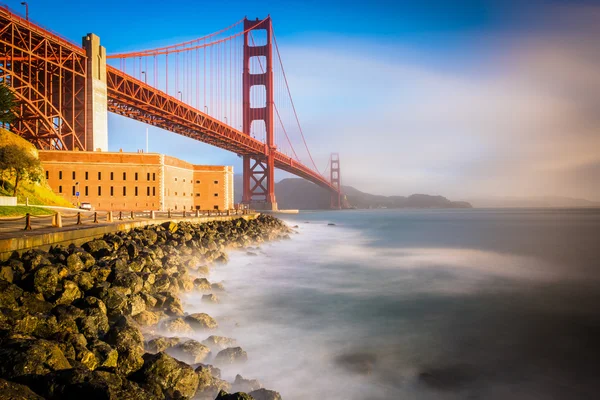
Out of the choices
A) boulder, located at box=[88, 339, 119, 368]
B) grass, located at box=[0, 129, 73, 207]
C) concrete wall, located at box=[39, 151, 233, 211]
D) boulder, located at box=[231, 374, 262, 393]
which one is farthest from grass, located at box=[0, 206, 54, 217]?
concrete wall, located at box=[39, 151, 233, 211]

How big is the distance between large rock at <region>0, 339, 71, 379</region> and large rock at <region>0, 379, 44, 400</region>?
1.39 feet

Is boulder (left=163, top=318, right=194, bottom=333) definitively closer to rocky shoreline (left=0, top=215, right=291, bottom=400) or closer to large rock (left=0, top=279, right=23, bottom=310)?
rocky shoreline (left=0, top=215, right=291, bottom=400)

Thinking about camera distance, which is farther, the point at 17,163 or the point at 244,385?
the point at 17,163

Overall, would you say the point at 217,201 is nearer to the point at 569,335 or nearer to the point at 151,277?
the point at 151,277

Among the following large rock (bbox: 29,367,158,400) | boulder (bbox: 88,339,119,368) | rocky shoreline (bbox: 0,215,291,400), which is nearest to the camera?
large rock (bbox: 29,367,158,400)

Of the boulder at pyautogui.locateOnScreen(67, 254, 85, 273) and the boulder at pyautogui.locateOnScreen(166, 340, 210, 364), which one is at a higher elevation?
the boulder at pyautogui.locateOnScreen(67, 254, 85, 273)

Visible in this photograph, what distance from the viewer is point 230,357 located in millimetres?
4855

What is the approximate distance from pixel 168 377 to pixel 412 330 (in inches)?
182

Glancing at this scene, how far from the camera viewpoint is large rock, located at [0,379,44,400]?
7.58 feet

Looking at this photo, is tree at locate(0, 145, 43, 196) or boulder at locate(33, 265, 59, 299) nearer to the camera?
boulder at locate(33, 265, 59, 299)

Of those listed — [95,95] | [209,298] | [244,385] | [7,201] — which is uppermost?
[95,95]

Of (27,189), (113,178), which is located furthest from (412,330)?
(113,178)

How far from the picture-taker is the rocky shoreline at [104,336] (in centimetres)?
278

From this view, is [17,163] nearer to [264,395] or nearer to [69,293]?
[69,293]
